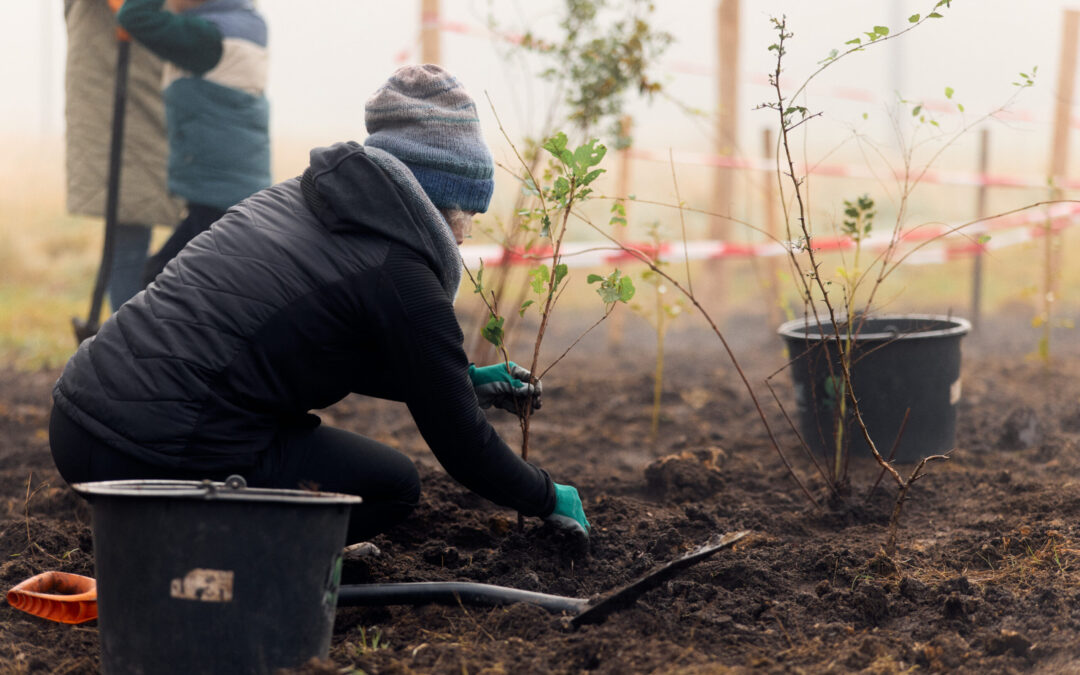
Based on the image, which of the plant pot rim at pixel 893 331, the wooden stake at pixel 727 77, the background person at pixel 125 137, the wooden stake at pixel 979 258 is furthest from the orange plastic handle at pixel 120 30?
the wooden stake at pixel 979 258

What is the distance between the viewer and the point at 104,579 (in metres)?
1.77

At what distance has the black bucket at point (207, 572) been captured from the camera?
1688mm

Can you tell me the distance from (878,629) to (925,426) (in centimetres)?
150

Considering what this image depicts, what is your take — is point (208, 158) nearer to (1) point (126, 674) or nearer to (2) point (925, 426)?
(1) point (126, 674)

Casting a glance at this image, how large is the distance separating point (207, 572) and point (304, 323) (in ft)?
1.81

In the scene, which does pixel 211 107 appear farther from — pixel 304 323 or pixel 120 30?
pixel 304 323

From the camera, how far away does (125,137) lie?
412cm

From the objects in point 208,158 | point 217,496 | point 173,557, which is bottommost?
point 173,557

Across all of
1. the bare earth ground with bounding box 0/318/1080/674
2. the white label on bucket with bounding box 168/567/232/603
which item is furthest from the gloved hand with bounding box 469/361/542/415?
the white label on bucket with bounding box 168/567/232/603

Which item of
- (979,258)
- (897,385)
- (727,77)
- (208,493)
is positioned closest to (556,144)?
(208,493)

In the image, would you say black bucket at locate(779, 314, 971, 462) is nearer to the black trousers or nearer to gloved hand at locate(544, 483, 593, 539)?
gloved hand at locate(544, 483, 593, 539)

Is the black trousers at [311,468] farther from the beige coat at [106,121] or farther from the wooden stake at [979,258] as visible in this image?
the wooden stake at [979,258]

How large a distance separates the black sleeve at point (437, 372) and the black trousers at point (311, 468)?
30 cm

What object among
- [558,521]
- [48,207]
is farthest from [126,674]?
[48,207]
